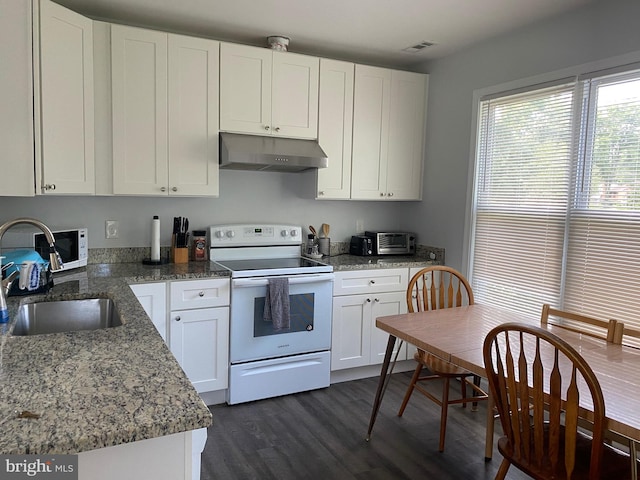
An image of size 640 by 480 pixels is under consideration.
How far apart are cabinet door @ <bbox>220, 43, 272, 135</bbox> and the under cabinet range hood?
9cm

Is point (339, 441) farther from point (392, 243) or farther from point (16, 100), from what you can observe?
point (16, 100)

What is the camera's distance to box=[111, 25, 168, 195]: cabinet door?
109 inches

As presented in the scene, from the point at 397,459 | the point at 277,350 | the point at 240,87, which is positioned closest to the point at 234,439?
the point at 277,350

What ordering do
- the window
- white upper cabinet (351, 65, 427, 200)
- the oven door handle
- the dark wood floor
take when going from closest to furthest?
the dark wood floor < the window < the oven door handle < white upper cabinet (351, 65, 427, 200)

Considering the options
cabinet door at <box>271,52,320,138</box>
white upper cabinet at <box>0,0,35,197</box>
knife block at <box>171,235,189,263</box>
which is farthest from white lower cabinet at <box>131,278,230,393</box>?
cabinet door at <box>271,52,320,138</box>

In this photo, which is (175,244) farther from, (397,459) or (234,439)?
(397,459)

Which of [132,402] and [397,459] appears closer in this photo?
[132,402]

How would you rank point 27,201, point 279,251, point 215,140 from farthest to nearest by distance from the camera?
point 279,251, point 215,140, point 27,201

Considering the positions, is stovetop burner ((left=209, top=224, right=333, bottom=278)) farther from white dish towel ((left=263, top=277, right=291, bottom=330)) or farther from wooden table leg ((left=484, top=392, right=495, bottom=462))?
wooden table leg ((left=484, top=392, right=495, bottom=462))

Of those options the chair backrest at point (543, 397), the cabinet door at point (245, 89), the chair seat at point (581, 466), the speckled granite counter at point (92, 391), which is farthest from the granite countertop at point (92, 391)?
the cabinet door at point (245, 89)

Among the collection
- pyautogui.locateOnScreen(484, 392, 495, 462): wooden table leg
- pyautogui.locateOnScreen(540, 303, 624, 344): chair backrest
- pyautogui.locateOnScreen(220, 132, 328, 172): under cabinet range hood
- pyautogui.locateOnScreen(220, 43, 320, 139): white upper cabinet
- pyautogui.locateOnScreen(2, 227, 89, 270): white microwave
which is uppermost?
pyautogui.locateOnScreen(220, 43, 320, 139): white upper cabinet

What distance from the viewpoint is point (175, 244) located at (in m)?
3.15

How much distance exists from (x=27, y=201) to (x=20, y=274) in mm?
1049

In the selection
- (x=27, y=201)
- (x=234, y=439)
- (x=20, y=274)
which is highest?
(x=27, y=201)
